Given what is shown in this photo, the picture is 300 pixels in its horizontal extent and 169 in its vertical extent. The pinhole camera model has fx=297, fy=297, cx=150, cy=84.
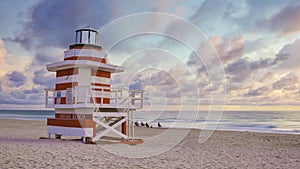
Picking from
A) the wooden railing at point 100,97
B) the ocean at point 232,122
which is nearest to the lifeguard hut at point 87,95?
the wooden railing at point 100,97

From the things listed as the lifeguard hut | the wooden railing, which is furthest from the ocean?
the lifeguard hut

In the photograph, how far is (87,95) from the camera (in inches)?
435

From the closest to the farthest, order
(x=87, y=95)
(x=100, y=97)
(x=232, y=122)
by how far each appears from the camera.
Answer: (x=87, y=95), (x=100, y=97), (x=232, y=122)

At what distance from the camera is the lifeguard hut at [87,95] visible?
1143 cm

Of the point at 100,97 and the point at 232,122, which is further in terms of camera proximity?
the point at 232,122

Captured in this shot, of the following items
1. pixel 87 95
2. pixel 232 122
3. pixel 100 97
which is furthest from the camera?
pixel 232 122

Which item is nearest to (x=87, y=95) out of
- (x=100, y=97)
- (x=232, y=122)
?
(x=100, y=97)

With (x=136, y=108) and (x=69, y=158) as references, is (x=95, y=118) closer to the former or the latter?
(x=136, y=108)

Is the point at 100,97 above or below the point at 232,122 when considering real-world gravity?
above

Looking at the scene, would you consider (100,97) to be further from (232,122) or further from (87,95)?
(232,122)

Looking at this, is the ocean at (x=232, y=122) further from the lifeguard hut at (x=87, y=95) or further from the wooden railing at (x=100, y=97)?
the lifeguard hut at (x=87, y=95)

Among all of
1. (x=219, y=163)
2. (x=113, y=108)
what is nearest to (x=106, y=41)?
(x=113, y=108)

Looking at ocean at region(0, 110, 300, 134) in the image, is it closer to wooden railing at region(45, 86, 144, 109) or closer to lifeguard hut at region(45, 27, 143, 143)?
wooden railing at region(45, 86, 144, 109)

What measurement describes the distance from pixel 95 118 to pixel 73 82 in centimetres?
182
